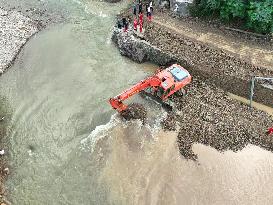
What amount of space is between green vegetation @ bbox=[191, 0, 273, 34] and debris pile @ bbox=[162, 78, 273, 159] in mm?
5113

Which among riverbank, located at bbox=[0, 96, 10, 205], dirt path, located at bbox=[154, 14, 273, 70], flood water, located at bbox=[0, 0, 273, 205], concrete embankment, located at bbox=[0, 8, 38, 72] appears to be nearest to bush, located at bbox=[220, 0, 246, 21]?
dirt path, located at bbox=[154, 14, 273, 70]

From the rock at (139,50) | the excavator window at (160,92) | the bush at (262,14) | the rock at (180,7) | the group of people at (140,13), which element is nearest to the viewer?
the excavator window at (160,92)

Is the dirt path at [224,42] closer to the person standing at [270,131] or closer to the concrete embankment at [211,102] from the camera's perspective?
the concrete embankment at [211,102]

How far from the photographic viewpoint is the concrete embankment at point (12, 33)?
→ 2865 cm

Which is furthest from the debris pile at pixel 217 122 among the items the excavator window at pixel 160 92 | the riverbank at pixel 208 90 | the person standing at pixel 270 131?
the excavator window at pixel 160 92

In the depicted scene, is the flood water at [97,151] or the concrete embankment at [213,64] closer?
the flood water at [97,151]

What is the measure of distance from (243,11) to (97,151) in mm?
13005

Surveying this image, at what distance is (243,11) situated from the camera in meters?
27.4

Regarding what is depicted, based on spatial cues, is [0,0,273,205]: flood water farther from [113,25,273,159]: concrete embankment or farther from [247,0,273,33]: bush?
[247,0,273,33]: bush

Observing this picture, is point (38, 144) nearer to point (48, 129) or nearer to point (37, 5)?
point (48, 129)

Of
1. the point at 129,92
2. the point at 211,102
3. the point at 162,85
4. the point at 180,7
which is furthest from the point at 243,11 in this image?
the point at 129,92

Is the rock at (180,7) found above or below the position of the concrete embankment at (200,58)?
above

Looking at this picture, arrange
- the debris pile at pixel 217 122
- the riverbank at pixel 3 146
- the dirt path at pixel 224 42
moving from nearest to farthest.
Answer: the riverbank at pixel 3 146 → the debris pile at pixel 217 122 → the dirt path at pixel 224 42

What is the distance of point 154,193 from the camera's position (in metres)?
21.4
